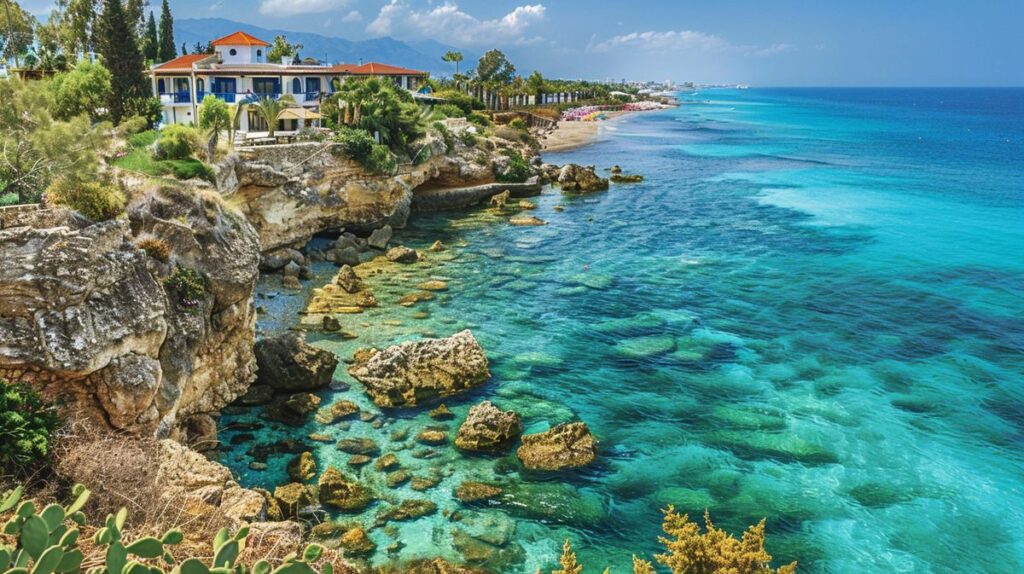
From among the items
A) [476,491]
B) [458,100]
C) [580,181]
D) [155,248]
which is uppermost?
[458,100]

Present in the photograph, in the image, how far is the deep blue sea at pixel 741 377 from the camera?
21719mm

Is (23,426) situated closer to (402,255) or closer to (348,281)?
(348,281)

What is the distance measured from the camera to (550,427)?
27.0m

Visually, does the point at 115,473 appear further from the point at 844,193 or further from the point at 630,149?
the point at 630,149

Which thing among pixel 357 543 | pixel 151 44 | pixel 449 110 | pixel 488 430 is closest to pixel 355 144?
pixel 488 430

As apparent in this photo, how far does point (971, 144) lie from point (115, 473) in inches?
6212

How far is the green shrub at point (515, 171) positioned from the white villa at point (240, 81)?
1984 centimetres

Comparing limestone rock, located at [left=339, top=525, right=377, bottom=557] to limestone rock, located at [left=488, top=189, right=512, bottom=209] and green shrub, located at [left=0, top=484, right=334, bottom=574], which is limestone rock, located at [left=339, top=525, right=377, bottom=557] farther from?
limestone rock, located at [left=488, top=189, right=512, bottom=209]

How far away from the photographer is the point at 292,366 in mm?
28734

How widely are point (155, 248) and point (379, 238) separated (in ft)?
91.9

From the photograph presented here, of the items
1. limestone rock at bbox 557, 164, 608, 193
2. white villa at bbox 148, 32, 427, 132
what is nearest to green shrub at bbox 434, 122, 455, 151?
white villa at bbox 148, 32, 427, 132

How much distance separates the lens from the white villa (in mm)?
58781

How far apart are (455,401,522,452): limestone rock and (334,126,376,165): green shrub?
32214 mm

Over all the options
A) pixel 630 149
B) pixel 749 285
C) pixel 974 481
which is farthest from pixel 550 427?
pixel 630 149
